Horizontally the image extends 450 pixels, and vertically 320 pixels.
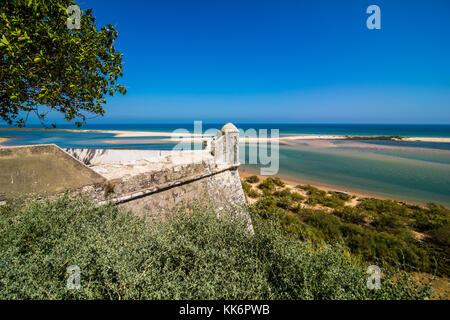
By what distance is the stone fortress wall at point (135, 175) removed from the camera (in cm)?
329

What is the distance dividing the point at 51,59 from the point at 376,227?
1291cm

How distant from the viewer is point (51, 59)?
3895mm

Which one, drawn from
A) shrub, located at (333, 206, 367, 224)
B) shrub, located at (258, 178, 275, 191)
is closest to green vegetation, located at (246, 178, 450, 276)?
shrub, located at (333, 206, 367, 224)

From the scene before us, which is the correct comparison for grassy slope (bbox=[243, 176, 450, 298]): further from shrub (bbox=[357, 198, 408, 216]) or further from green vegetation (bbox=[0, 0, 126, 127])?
green vegetation (bbox=[0, 0, 126, 127])

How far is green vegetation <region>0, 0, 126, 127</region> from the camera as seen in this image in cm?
323

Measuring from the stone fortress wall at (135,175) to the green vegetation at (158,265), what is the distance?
0.50m

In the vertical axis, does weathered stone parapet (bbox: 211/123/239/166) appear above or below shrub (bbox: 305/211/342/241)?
above

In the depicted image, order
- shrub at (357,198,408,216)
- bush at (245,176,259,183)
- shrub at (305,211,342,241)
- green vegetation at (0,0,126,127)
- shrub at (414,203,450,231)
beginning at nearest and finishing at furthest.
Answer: green vegetation at (0,0,126,127), shrub at (305,211,342,241), shrub at (414,203,450,231), shrub at (357,198,408,216), bush at (245,176,259,183)


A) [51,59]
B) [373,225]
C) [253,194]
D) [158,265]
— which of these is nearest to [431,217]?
[373,225]

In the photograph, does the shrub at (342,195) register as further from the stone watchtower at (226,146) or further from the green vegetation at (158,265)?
the green vegetation at (158,265)

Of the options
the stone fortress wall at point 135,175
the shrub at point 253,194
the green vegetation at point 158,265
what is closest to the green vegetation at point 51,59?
the stone fortress wall at point 135,175

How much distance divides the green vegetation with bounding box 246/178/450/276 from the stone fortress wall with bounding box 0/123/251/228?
179 centimetres

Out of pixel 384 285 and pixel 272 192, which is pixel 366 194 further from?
pixel 384 285
